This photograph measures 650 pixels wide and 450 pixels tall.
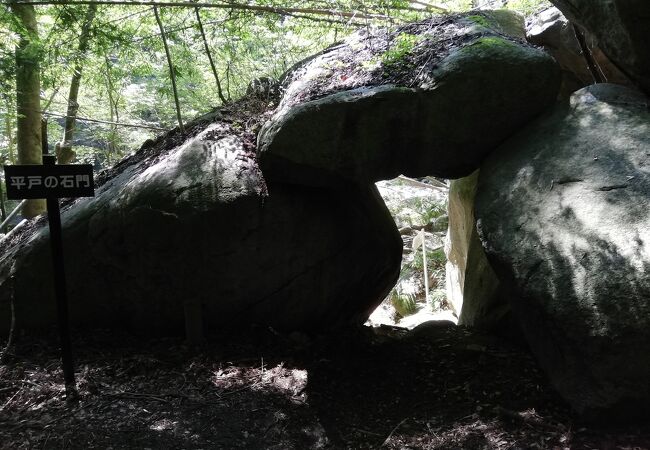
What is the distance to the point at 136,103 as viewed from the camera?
1695cm

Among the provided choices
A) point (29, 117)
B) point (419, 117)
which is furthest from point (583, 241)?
point (29, 117)

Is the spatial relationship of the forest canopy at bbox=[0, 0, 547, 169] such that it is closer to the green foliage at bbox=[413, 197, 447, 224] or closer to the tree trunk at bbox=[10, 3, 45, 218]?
the tree trunk at bbox=[10, 3, 45, 218]

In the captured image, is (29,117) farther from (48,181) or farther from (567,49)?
(567,49)

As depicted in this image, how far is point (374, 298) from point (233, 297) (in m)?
2.07

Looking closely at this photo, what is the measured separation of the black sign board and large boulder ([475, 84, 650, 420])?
3431mm

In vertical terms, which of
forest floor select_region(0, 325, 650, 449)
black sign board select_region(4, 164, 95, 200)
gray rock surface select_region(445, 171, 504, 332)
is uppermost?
black sign board select_region(4, 164, 95, 200)

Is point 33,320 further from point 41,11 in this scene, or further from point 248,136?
point 41,11

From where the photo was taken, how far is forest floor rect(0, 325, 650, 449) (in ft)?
12.3

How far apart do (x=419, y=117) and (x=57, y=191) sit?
3320 millimetres

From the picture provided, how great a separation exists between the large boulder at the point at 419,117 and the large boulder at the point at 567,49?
129 centimetres

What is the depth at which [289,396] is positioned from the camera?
452cm

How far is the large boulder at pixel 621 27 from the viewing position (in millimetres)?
4172

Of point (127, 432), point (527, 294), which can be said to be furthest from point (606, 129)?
Answer: point (127, 432)

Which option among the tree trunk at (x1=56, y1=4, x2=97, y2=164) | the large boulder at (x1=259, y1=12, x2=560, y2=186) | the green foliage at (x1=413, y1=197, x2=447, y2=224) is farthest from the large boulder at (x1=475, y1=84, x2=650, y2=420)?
the green foliage at (x1=413, y1=197, x2=447, y2=224)
